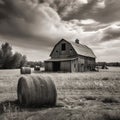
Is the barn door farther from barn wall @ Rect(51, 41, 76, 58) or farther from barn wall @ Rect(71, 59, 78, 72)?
barn wall @ Rect(71, 59, 78, 72)

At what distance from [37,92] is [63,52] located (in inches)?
1144

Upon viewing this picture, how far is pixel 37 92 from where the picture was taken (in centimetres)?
604

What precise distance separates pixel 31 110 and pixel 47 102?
0.70 metres

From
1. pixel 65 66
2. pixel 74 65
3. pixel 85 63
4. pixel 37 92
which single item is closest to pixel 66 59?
pixel 65 66

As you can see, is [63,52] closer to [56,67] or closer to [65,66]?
[56,67]

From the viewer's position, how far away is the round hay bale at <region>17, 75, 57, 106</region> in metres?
5.98

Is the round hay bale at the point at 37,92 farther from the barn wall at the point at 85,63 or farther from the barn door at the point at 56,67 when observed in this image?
the barn wall at the point at 85,63

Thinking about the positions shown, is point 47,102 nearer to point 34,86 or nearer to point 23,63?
point 34,86

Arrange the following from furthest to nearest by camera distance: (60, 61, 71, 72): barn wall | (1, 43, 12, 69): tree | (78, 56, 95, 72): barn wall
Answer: (1, 43, 12, 69): tree < (78, 56, 95, 72): barn wall < (60, 61, 71, 72): barn wall

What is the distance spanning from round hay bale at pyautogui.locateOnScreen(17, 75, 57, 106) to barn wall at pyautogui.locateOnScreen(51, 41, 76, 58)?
2729 centimetres

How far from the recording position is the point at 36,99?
5.98m

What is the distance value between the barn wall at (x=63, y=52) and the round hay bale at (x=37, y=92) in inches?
1075

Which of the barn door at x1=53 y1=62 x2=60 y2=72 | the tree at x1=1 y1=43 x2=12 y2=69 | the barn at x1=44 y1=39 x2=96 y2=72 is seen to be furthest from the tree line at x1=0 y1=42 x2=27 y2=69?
the barn door at x1=53 y1=62 x2=60 y2=72

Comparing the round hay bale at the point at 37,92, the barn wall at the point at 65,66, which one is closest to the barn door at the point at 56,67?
the barn wall at the point at 65,66
